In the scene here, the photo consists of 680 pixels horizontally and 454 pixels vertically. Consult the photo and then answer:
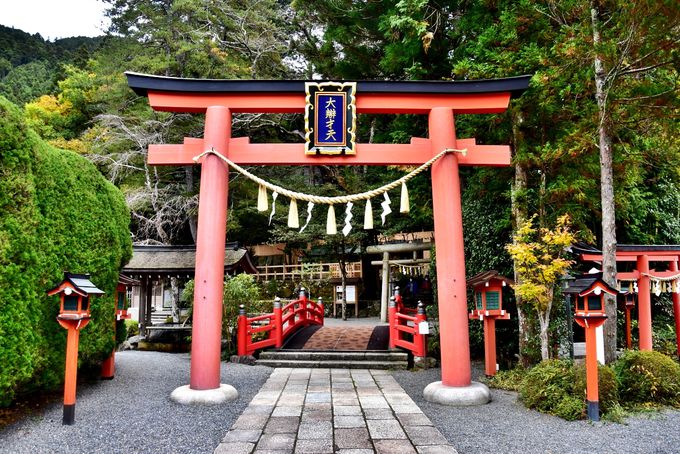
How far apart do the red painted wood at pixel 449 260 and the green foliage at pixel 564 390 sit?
2.83ft

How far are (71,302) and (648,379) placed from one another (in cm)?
731

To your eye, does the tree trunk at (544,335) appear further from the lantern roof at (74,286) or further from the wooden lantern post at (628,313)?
the lantern roof at (74,286)

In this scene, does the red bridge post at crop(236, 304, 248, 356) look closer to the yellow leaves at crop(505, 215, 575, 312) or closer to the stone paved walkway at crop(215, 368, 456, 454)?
the stone paved walkway at crop(215, 368, 456, 454)

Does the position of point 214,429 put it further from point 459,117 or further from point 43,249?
point 459,117

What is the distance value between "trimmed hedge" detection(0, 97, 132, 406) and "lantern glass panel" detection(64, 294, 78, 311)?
1.02ft

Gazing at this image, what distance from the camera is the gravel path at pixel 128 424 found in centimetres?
422

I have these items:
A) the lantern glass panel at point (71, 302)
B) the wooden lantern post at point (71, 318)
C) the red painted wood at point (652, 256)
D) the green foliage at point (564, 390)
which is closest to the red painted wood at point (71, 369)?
the wooden lantern post at point (71, 318)

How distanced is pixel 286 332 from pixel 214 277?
508 cm

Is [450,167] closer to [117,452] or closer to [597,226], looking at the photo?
[117,452]

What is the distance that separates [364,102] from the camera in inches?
265

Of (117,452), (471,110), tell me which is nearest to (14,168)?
(117,452)

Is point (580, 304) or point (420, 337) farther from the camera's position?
point (420, 337)

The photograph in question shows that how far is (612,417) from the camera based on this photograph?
5.13 metres

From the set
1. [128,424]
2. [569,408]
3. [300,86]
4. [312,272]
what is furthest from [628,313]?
[312,272]
